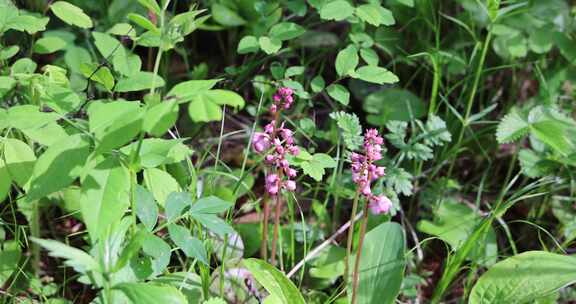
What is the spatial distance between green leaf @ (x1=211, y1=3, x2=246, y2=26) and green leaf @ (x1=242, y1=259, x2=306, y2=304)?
117 cm

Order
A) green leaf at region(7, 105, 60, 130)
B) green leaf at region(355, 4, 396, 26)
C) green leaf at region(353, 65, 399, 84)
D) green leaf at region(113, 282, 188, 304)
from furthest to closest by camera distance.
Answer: green leaf at region(355, 4, 396, 26) < green leaf at region(353, 65, 399, 84) < green leaf at region(7, 105, 60, 130) < green leaf at region(113, 282, 188, 304)

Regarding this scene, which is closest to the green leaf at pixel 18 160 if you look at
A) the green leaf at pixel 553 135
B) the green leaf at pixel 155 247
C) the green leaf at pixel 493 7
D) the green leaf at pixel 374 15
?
the green leaf at pixel 155 247

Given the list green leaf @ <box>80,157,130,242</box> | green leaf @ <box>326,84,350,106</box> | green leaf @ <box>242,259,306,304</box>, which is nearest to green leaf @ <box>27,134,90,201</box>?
green leaf @ <box>80,157,130,242</box>


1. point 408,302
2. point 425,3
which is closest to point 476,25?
point 425,3

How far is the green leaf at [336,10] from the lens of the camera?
1872 millimetres

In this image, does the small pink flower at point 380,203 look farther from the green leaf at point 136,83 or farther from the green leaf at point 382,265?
the green leaf at point 136,83

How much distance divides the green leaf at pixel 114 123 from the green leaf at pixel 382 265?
827 mm

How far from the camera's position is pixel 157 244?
1341 mm

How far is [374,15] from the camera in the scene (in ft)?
6.32

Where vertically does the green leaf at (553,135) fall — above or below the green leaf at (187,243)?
below

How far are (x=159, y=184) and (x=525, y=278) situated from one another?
1011mm

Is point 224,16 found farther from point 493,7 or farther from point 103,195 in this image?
point 103,195

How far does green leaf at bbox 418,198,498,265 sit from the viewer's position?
6.57ft

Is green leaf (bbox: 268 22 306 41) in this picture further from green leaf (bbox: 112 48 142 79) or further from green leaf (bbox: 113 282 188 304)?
green leaf (bbox: 113 282 188 304)
